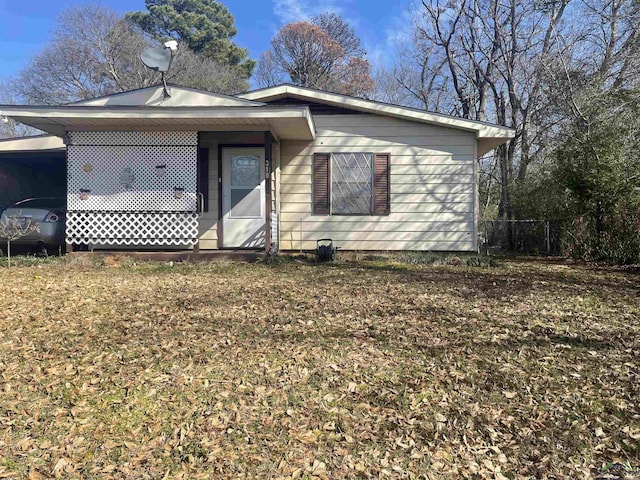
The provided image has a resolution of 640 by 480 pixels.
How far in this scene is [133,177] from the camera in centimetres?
794

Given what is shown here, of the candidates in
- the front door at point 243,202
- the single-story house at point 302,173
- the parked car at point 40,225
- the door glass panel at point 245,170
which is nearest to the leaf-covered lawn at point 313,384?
the parked car at point 40,225

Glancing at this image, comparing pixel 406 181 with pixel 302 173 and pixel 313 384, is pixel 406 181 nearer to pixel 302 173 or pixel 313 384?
pixel 302 173

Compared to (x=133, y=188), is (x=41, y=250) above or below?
below

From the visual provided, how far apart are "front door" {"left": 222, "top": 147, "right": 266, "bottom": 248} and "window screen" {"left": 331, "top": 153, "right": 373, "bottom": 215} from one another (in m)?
1.48

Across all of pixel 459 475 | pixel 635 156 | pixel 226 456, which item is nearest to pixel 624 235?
pixel 635 156

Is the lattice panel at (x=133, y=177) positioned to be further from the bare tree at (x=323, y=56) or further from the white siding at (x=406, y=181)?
the bare tree at (x=323, y=56)

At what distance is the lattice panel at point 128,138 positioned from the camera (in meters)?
7.88

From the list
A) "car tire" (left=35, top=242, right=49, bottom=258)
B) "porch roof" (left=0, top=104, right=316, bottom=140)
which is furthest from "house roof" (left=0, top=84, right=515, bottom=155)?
"car tire" (left=35, top=242, right=49, bottom=258)

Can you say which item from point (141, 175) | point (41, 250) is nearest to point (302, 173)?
point (141, 175)

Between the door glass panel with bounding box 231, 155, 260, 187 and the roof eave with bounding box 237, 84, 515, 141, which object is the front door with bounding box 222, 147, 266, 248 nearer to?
the door glass panel with bounding box 231, 155, 260, 187

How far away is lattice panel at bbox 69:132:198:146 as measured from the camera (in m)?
7.88

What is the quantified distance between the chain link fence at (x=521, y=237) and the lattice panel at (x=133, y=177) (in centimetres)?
738

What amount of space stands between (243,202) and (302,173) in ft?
4.42

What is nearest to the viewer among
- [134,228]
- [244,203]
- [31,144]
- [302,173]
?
[134,228]
